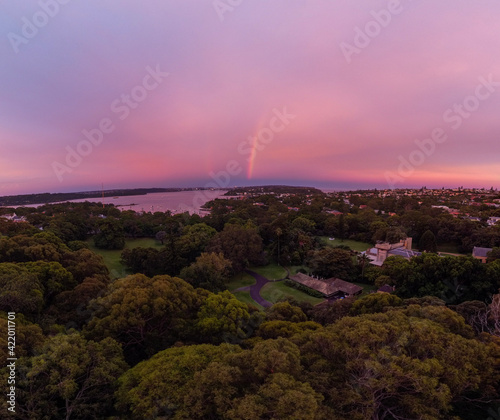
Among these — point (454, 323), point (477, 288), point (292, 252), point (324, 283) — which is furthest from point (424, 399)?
point (292, 252)

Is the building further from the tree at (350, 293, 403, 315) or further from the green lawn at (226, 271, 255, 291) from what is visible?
the tree at (350, 293, 403, 315)

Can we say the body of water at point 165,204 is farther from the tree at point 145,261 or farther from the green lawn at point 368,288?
the green lawn at point 368,288

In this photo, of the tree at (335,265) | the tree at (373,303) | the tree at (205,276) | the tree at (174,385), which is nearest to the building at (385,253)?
the tree at (335,265)

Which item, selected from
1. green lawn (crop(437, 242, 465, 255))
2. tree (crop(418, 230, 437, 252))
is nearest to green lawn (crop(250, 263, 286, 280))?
tree (crop(418, 230, 437, 252))

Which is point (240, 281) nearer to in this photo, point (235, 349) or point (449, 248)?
point (235, 349)

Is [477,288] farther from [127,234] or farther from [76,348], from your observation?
[127,234]
